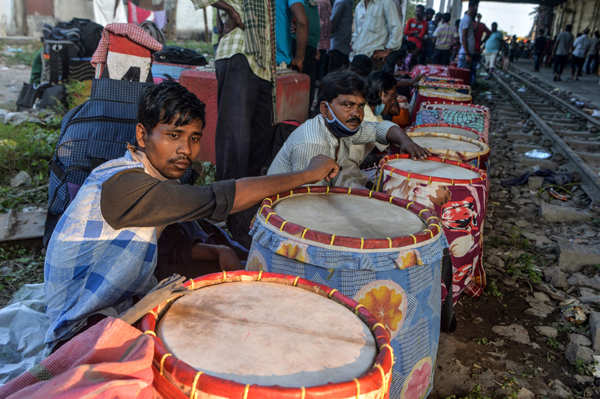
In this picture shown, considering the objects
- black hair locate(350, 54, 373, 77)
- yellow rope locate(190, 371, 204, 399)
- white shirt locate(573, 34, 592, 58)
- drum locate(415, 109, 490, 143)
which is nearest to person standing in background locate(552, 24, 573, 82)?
white shirt locate(573, 34, 592, 58)

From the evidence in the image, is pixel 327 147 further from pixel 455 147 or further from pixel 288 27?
pixel 288 27

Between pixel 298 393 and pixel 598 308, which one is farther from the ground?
pixel 298 393

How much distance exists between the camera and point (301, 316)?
3.85ft

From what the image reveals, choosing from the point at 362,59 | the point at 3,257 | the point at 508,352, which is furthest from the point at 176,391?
the point at 362,59

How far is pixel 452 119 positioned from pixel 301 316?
3.75m

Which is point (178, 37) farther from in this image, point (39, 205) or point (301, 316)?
point (301, 316)

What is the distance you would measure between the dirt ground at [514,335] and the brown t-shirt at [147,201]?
1537mm

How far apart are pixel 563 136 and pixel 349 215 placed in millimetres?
7643

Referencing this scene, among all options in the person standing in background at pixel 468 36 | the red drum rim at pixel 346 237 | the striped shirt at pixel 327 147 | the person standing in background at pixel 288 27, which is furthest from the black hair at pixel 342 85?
the person standing in background at pixel 468 36

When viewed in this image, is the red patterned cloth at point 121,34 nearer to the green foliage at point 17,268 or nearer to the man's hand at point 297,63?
the green foliage at point 17,268

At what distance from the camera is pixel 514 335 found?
2.81 meters

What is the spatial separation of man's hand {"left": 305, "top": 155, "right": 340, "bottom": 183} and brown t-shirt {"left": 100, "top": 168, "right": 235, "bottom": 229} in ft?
1.65

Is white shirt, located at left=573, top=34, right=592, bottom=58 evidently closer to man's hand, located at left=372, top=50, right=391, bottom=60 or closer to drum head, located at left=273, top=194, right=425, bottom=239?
man's hand, located at left=372, top=50, right=391, bottom=60

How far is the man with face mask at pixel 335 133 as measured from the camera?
262 cm
